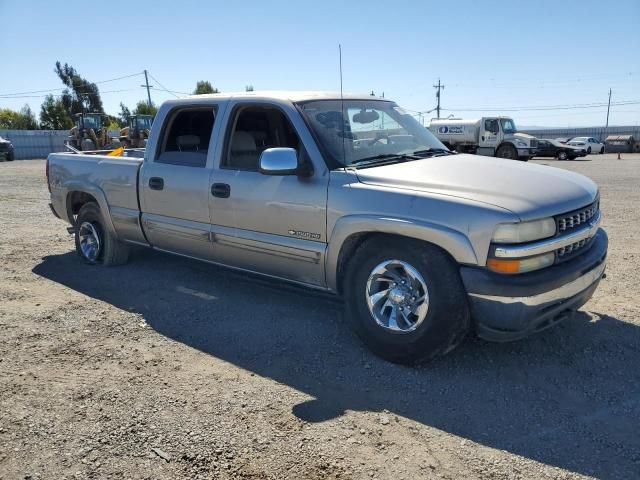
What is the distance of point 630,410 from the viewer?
10.3 feet

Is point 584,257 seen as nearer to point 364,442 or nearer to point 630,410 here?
point 630,410

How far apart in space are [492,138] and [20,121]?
208 feet

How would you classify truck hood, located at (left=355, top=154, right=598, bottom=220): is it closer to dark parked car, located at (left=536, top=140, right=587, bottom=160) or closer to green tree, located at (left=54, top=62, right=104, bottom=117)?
dark parked car, located at (left=536, top=140, right=587, bottom=160)

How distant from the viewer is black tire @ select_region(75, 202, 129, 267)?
6.20 meters

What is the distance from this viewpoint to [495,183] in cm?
356

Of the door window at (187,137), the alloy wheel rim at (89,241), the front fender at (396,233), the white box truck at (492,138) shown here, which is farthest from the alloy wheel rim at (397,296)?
the white box truck at (492,138)

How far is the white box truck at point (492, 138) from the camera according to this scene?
2708 cm

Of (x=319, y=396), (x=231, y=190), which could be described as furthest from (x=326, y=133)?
(x=319, y=396)

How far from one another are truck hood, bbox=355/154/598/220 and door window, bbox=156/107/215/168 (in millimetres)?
1755

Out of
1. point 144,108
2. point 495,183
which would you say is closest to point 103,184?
point 495,183

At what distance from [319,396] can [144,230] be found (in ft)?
9.96

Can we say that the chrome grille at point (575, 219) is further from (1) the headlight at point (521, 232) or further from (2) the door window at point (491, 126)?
(2) the door window at point (491, 126)

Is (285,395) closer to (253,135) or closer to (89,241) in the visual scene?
(253,135)

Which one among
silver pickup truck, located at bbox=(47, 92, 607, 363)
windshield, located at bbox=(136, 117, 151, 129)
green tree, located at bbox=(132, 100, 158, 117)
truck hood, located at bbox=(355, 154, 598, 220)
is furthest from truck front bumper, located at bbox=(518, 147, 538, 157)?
green tree, located at bbox=(132, 100, 158, 117)
